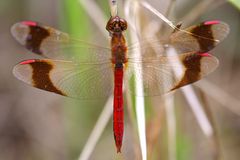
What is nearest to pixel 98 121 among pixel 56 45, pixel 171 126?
pixel 171 126

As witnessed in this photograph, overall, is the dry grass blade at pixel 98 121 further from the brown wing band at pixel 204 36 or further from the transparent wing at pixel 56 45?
the brown wing band at pixel 204 36

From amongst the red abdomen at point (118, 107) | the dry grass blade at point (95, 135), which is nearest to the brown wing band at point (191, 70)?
the red abdomen at point (118, 107)

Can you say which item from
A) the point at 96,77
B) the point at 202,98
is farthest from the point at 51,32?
the point at 202,98

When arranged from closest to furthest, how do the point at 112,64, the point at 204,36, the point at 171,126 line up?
the point at 204,36 → the point at 112,64 → the point at 171,126

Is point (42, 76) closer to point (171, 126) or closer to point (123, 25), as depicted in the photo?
point (123, 25)

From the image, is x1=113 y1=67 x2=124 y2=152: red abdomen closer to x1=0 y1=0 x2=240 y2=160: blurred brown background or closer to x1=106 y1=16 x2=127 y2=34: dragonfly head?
x1=106 y1=16 x2=127 y2=34: dragonfly head

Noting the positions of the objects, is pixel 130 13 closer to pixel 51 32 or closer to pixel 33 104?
pixel 51 32

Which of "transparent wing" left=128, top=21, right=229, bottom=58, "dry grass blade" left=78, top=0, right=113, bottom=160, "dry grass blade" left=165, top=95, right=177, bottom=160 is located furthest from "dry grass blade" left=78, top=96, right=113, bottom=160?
"transparent wing" left=128, top=21, right=229, bottom=58
